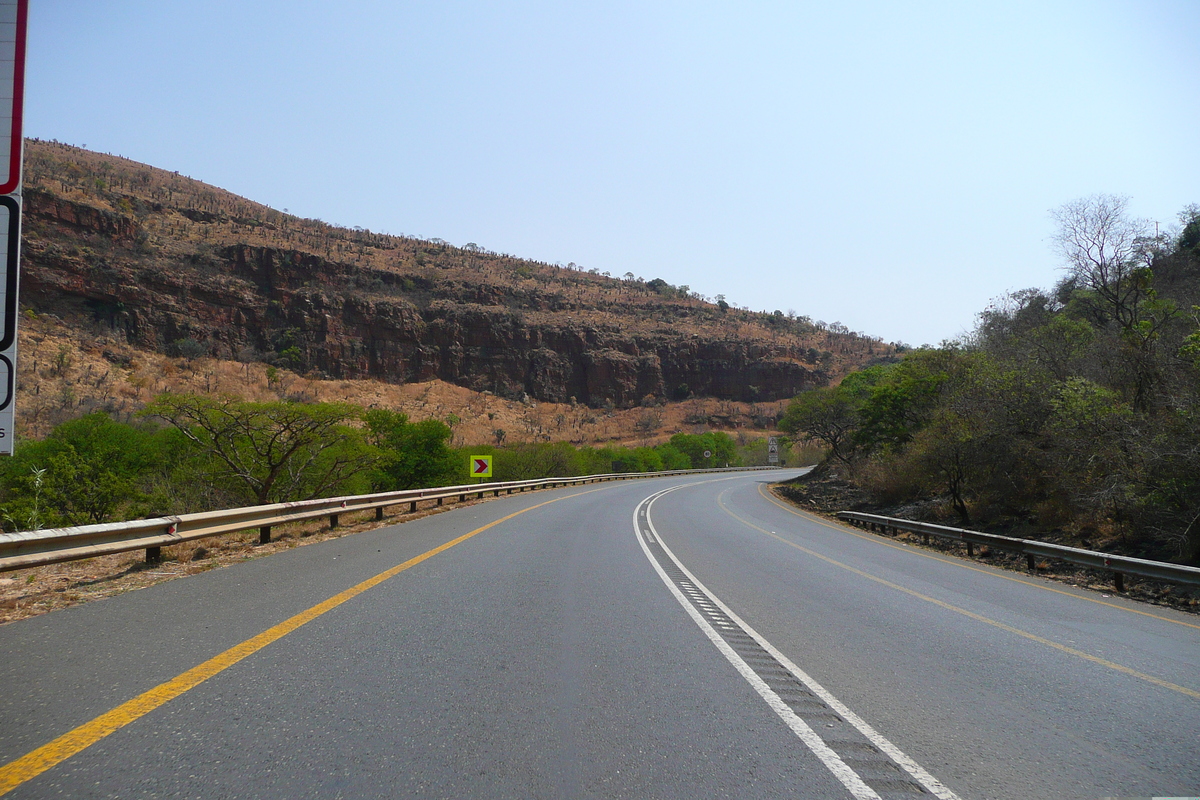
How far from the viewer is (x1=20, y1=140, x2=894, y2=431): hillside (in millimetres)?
74562

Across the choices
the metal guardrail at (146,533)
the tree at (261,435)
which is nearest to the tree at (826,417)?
the tree at (261,435)

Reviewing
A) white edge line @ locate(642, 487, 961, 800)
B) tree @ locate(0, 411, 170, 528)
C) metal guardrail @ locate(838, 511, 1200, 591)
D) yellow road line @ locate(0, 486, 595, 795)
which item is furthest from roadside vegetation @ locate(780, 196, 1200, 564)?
tree @ locate(0, 411, 170, 528)

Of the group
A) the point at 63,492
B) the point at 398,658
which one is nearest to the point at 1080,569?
the point at 398,658

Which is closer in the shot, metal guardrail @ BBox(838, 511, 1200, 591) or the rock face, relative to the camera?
metal guardrail @ BBox(838, 511, 1200, 591)

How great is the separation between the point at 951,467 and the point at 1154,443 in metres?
9.10

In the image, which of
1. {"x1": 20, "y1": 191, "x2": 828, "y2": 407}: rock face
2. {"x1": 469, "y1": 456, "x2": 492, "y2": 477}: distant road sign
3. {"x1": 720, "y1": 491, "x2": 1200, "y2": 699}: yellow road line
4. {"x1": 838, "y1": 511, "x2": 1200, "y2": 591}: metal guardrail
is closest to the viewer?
{"x1": 720, "y1": 491, "x2": 1200, "y2": 699}: yellow road line

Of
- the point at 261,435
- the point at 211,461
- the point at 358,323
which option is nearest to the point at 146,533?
the point at 261,435

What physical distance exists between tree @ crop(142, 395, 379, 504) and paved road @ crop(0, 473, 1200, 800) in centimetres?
1569

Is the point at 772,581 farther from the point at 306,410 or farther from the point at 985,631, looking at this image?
the point at 306,410

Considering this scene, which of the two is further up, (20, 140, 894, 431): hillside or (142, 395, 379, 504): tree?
(20, 140, 894, 431): hillside

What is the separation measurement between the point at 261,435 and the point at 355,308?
7322 centimetres

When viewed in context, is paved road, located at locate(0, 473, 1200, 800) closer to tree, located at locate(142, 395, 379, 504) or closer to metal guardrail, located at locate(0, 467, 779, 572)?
metal guardrail, located at locate(0, 467, 779, 572)

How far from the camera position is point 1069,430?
632 inches

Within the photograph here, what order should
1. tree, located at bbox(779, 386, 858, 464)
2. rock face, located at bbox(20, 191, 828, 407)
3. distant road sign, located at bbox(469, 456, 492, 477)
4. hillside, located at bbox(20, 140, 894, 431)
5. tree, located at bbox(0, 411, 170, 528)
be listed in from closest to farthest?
distant road sign, located at bbox(469, 456, 492, 477) < tree, located at bbox(0, 411, 170, 528) < tree, located at bbox(779, 386, 858, 464) < rock face, located at bbox(20, 191, 828, 407) < hillside, located at bbox(20, 140, 894, 431)
